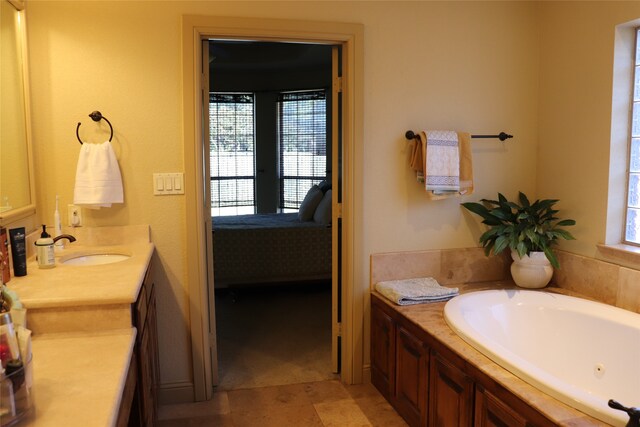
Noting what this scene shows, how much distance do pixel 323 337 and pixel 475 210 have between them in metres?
Result: 1.47

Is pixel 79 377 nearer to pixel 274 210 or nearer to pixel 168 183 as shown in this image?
pixel 168 183

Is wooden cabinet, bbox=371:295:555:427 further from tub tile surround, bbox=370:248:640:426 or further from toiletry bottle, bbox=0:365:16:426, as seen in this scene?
toiletry bottle, bbox=0:365:16:426

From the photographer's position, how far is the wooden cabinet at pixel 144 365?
72.0 inches

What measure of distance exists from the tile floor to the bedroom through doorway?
13 centimetres

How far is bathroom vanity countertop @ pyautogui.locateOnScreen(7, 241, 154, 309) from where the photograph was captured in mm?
1637

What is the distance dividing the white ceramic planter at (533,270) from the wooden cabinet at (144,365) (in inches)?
78.4

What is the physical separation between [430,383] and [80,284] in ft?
5.01

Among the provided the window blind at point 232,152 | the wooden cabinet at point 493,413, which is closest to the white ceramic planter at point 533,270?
the wooden cabinet at point 493,413

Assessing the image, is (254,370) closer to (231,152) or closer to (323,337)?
(323,337)

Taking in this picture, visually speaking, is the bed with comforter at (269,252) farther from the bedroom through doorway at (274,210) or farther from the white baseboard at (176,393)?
the white baseboard at (176,393)

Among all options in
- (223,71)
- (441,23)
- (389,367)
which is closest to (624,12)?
(441,23)

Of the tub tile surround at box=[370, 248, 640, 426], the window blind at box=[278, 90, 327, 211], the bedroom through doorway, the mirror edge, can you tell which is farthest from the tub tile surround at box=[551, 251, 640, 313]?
the window blind at box=[278, 90, 327, 211]

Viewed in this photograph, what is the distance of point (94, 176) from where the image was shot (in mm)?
2545

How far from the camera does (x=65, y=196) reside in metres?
2.63
